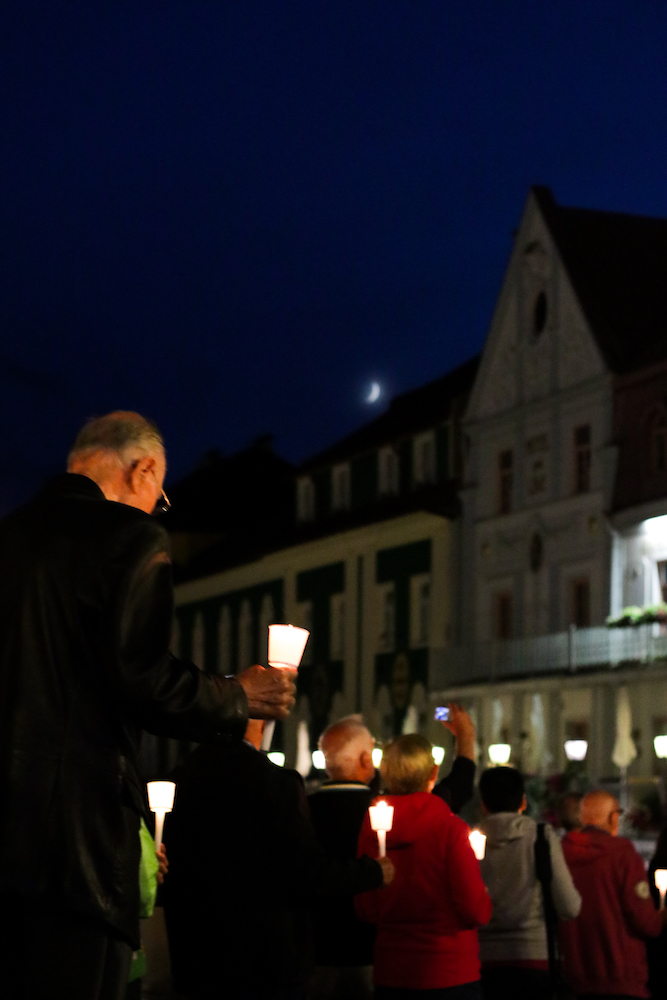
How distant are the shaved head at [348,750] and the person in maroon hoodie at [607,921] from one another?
1.69 meters

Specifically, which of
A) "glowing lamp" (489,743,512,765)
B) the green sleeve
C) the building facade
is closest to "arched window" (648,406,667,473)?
the building facade

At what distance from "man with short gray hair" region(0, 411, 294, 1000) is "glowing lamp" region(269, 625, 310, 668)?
107 cm

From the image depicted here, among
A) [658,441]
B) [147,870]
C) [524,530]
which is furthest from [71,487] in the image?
[524,530]

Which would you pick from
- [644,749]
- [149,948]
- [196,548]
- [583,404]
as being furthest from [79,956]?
[196,548]

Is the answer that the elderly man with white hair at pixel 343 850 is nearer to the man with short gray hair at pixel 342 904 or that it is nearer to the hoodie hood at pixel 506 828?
the man with short gray hair at pixel 342 904

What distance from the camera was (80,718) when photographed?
3.47m

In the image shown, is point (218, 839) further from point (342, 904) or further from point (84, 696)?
point (84, 696)

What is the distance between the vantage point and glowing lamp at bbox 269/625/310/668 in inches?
187

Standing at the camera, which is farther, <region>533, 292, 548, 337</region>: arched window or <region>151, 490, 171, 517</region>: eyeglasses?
<region>533, 292, 548, 337</region>: arched window

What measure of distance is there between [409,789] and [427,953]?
0.59 meters

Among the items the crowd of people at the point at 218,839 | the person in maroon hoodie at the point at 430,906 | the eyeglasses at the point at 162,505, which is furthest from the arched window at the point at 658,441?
the eyeglasses at the point at 162,505

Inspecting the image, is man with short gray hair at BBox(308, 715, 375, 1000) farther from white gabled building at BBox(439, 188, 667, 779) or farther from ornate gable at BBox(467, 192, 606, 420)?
ornate gable at BBox(467, 192, 606, 420)

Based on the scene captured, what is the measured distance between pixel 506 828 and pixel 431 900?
4.74 ft

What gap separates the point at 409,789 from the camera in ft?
22.7
